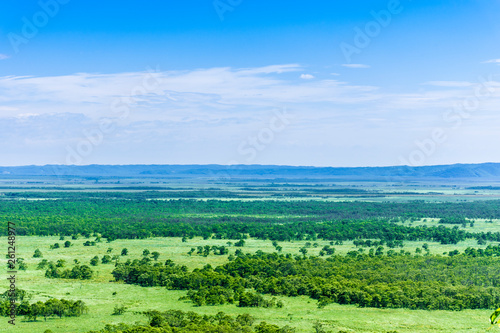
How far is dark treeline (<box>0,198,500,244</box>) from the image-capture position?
100625mm

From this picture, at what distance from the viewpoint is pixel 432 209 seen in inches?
6171

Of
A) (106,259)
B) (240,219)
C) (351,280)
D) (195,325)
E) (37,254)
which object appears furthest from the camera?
(240,219)

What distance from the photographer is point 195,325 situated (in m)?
40.6

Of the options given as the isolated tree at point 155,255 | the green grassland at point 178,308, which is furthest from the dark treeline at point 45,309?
the isolated tree at point 155,255

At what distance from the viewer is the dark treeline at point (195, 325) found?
3881 centimetres

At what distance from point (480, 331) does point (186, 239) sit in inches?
2329

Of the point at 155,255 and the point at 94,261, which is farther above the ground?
the point at 155,255

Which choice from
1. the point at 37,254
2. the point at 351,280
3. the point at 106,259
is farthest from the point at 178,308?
the point at 37,254

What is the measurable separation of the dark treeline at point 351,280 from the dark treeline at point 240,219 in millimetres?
30137

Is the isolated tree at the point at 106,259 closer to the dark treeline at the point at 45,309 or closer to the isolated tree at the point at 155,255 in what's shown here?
the isolated tree at the point at 155,255

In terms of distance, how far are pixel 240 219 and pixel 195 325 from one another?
8714 centimetres

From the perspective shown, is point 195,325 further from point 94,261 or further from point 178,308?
point 94,261

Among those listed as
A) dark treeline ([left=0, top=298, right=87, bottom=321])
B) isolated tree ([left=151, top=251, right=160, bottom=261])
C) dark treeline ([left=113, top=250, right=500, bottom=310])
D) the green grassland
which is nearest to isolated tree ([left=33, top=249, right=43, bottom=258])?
the green grassland

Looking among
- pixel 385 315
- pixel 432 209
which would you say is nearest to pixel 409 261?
pixel 385 315
